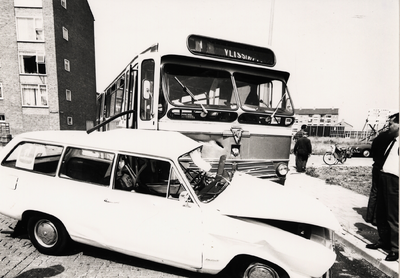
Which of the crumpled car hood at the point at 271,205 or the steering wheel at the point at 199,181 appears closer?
the crumpled car hood at the point at 271,205

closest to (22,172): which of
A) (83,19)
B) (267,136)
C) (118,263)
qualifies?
(118,263)

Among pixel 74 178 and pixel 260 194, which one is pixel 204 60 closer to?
pixel 260 194

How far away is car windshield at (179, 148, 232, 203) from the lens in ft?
8.86

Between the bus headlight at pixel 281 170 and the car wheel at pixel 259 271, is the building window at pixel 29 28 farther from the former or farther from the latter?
the car wheel at pixel 259 271

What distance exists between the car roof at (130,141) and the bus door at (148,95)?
2.58ft

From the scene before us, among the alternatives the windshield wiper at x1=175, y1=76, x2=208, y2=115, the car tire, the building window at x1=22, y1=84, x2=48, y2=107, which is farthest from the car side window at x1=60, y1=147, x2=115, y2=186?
the building window at x1=22, y1=84, x2=48, y2=107

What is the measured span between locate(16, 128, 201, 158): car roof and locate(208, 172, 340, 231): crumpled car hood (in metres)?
0.87

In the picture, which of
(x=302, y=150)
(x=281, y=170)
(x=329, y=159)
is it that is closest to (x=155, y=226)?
(x=281, y=170)

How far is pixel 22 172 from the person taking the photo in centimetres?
304

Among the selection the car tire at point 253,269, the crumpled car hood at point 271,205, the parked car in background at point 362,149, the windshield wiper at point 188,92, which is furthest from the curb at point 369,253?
the parked car in background at point 362,149

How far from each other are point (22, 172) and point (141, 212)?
202 centimetres

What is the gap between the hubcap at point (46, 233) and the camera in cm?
294

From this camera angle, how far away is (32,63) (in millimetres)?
19359

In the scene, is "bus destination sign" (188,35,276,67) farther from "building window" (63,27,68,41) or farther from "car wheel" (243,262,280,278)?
"building window" (63,27,68,41)
